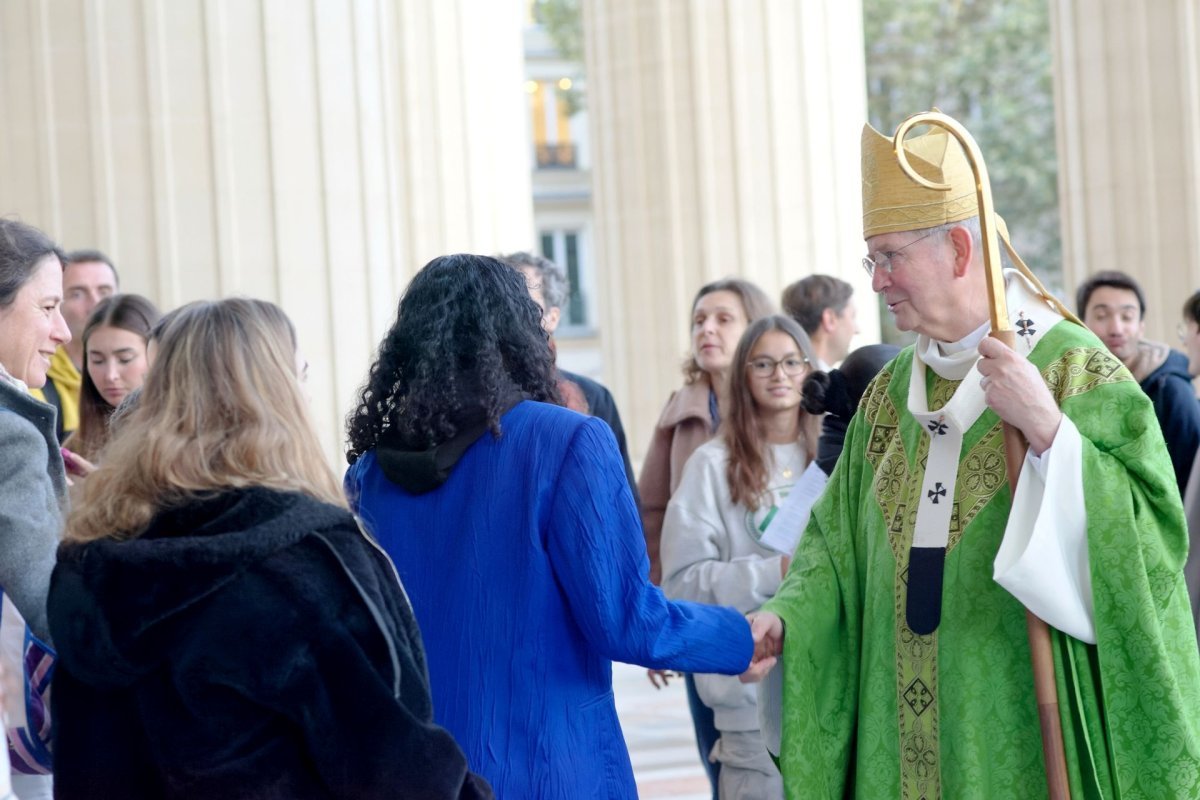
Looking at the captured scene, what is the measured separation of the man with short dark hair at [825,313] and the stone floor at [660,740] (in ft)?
5.55

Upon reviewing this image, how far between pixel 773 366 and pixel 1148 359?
2023 mm

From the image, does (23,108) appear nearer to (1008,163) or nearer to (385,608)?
(385,608)

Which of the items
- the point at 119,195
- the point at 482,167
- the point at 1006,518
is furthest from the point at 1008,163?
the point at 1006,518

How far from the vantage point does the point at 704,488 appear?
5.09 metres

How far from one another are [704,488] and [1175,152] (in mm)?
6364

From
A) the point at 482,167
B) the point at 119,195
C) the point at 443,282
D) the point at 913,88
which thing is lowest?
the point at 443,282

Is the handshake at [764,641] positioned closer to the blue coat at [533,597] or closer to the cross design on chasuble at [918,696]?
the cross design on chasuble at [918,696]

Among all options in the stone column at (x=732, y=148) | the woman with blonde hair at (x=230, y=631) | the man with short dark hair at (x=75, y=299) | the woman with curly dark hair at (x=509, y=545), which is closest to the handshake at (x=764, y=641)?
the woman with curly dark hair at (x=509, y=545)

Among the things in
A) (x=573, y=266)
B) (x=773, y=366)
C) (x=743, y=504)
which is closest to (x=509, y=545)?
(x=743, y=504)

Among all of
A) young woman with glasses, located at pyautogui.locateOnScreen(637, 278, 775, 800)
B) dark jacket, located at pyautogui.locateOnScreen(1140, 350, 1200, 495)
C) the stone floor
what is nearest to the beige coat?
young woman with glasses, located at pyautogui.locateOnScreen(637, 278, 775, 800)

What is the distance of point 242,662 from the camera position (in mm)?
2498

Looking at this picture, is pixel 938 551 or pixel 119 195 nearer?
pixel 938 551

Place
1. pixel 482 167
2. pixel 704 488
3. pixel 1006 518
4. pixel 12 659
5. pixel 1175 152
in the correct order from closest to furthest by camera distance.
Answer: pixel 12 659 → pixel 1006 518 → pixel 704 488 → pixel 1175 152 → pixel 482 167

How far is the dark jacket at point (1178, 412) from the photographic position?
5988mm
